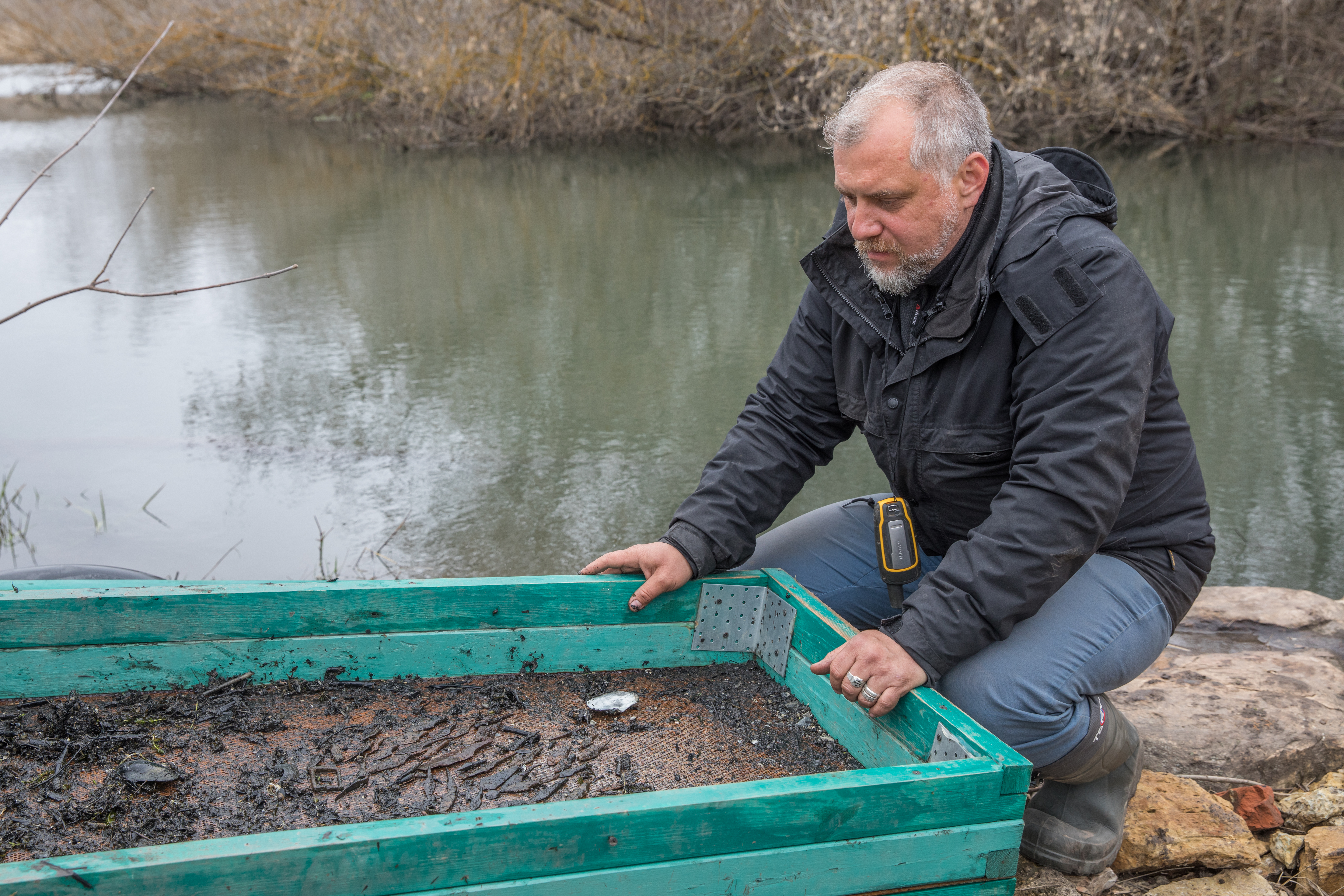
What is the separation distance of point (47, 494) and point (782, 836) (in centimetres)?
355

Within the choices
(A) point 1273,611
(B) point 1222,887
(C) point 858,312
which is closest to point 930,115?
(C) point 858,312

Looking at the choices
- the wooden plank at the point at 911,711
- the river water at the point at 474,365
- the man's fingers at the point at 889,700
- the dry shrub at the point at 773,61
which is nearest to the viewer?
the wooden plank at the point at 911,711

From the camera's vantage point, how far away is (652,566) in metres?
2.07

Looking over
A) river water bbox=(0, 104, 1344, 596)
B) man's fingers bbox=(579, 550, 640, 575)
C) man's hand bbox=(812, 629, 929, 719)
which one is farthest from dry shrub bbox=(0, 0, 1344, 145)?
man's hand bbox=(812, 629, 929, 719)

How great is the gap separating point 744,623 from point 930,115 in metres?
1.06

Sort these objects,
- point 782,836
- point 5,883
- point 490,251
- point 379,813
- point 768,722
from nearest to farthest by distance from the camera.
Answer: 1. point 5,883
2. point 782,836
3. point 379,813
4. point 768,722
5. point 490,251

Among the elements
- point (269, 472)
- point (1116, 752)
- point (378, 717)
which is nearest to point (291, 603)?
point (378, 717)

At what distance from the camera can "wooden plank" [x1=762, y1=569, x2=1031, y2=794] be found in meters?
1.49

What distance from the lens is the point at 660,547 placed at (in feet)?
6.77

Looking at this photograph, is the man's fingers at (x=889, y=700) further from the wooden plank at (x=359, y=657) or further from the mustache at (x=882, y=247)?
the mustache at (x=882, y=247)

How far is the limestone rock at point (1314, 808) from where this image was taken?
84.4 inches

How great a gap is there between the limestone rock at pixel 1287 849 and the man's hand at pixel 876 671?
91cm

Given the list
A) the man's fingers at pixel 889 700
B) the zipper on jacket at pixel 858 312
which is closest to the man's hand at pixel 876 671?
the man's fingers at pixel 889 700

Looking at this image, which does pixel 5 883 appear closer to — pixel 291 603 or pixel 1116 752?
Result: pixel 291 603
